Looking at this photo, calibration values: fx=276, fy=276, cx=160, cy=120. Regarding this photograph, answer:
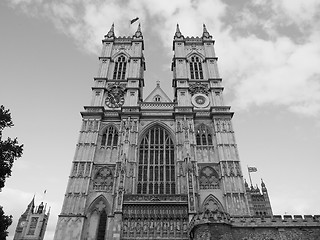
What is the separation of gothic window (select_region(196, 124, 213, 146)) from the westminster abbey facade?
118 millimetres

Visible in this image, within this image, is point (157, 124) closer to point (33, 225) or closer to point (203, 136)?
point (203, 136)

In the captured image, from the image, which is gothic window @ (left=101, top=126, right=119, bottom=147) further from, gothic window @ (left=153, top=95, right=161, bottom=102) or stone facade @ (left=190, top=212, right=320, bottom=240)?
stone facade @ (left=190, top=212, right=320, bottom=240)

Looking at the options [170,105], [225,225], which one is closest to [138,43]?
[170,105]

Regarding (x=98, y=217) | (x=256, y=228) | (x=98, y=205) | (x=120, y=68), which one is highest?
(x=120, y=68)

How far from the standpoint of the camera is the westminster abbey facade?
21781 millimetres

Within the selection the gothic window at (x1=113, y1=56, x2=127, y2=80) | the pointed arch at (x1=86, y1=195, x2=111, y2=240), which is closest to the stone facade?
the pointed arch at (x1=86, y1=195, x2=111, y2=240)

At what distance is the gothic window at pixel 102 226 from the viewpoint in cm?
2286

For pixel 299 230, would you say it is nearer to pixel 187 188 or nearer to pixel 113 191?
pixel 187 188

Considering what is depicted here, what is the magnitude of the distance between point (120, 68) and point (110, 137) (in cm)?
1062

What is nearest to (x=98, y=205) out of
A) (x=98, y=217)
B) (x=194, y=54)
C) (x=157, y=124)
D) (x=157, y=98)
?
(x=98, y=217)

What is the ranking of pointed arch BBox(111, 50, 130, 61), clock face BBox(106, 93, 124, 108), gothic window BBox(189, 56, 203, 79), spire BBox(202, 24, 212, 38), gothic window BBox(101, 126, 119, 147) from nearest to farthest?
gothic window BBox(101, 126, 119, 147), clock face BBox(106, 93, 124, 108), gothic window BBox(189, 56, 203, 79), pointed arch BBox(111, 50, 130, 61), spire BBox(202, 24, 212, 38)

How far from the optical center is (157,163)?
89.7 feet

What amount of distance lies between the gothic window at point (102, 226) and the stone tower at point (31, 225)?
44084 millimetres

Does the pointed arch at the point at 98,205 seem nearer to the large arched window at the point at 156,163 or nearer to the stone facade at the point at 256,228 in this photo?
the large arched window at the point at 156,163
